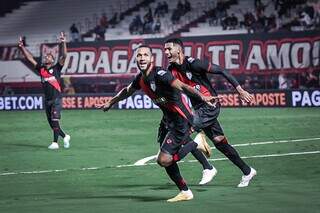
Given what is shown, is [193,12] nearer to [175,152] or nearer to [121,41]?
[121,41]

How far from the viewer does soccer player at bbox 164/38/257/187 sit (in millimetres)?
10655

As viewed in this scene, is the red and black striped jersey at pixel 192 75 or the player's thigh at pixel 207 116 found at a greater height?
the red and black striped jersey at pixel 192 75

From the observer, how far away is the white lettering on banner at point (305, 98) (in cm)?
2873

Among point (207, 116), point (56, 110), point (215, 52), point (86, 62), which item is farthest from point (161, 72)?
point (86, 62)

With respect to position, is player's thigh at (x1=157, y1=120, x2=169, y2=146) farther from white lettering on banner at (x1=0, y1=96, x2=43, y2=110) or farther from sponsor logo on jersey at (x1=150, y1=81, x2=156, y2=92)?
white lettering on banner at (x1=0, y1=96, x2=43, y2=110)

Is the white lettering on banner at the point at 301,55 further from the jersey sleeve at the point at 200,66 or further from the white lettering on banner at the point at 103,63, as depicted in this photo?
the jersey sleeve at the point at 200,66

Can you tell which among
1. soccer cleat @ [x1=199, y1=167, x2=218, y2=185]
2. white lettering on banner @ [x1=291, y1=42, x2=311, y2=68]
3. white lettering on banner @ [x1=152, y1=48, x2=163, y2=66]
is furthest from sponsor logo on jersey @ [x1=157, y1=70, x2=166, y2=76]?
white lettering on banner @ [x1=152, y1=48, x2=163, y2=66]

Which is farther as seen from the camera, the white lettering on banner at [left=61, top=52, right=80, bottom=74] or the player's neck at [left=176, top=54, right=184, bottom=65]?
the white lettering on banner at [left=61, top=52, right=80, bottom=74]

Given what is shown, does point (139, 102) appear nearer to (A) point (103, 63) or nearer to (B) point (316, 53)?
(A) point (103, 63)

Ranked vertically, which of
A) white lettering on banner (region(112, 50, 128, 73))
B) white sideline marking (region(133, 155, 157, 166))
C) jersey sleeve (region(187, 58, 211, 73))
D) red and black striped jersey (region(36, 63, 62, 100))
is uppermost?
jersey sleeve (region(187, 58, 211, 73))

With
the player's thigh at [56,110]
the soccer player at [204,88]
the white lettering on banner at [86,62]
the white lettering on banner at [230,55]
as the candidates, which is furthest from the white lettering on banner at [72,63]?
the soccer player at [204,88]

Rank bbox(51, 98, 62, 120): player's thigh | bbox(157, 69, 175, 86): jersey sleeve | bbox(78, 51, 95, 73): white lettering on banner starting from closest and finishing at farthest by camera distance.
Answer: bbox(157, 69, 175, 86): jersey sleeve, bbox(51, 98, 62, 120): player's thigh, bbox(78, 51, 95, 73): white lettering on banner

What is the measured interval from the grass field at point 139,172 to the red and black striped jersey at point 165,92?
4.00 feet

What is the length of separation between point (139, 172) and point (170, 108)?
11.2ft
